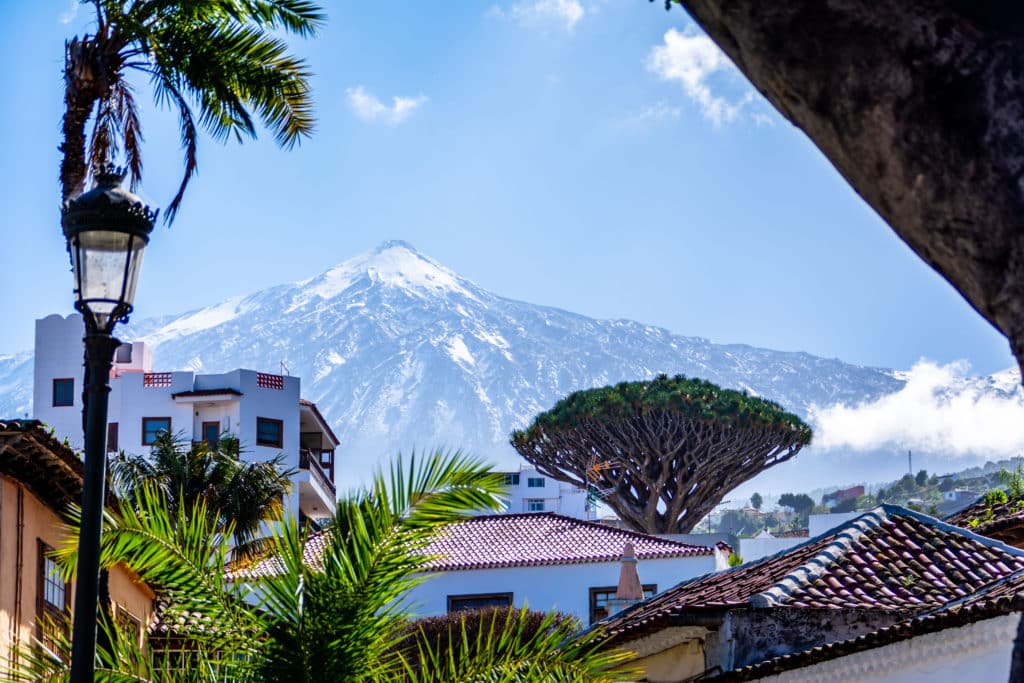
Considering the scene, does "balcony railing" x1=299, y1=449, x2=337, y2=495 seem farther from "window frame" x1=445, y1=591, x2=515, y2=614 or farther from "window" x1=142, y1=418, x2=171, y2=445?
"window frame" x1=445, y1=591, x2=515, y2=614

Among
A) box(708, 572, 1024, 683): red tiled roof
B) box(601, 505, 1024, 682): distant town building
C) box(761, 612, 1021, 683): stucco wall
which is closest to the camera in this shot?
box(708, 572, 1024, 683): red tiled roof

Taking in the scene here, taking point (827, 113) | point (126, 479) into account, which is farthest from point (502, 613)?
point (827, 113)

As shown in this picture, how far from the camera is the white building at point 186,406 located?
2255 inches

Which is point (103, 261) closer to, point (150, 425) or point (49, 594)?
point (49, 594)

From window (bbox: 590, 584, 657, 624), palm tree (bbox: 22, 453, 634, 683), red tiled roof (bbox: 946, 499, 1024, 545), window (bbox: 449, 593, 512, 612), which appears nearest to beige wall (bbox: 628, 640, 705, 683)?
red tiled roof (bbox: 946, 499, 1024, 545)

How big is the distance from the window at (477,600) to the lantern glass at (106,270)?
37437 mm

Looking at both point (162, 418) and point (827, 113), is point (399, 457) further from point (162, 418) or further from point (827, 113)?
point (162, 418)

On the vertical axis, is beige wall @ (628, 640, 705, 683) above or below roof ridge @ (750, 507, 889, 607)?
below

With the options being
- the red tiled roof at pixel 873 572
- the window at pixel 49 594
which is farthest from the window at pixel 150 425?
the red tiled roof at pixel 873 572

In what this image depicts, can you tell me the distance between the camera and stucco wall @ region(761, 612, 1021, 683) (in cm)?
1473

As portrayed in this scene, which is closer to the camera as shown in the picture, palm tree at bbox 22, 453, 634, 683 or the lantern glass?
the lantern glass

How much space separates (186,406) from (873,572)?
43.5m

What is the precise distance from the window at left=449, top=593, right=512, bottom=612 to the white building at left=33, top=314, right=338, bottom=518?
42.7 feet

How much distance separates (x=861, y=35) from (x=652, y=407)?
61841mm
